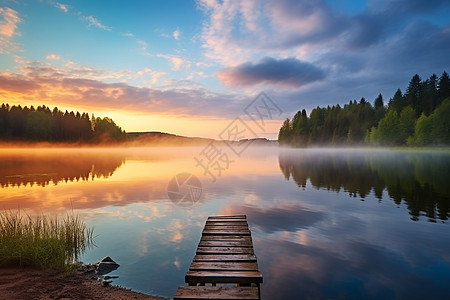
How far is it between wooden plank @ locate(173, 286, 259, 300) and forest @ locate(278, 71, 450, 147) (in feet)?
385

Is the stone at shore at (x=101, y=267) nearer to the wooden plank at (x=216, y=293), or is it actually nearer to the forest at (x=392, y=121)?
the wooden plank at (x=216, y=293)

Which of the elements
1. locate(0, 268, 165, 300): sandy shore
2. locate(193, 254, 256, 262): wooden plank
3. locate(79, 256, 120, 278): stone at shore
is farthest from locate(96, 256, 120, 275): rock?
locate(193, 254, 256, 262): wooden plank

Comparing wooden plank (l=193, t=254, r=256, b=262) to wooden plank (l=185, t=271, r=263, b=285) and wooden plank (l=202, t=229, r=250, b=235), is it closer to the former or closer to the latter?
wooden plank (l=185, t=271, r=263, b=285)

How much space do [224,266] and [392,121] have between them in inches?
5167

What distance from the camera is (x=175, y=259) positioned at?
12055mm

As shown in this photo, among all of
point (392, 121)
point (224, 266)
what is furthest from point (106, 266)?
point (392, 121)

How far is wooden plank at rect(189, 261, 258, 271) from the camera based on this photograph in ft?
25.0

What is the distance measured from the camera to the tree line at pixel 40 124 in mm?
163625

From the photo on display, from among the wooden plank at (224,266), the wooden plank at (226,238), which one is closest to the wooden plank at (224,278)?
the wooden plank at (224,266)

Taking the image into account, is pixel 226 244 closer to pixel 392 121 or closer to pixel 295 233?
pixel 295 233

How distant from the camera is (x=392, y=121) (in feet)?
372

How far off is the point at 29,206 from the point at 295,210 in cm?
2334

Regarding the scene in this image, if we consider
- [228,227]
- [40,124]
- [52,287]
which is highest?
[40,124]

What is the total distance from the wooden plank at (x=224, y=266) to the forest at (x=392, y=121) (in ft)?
380
